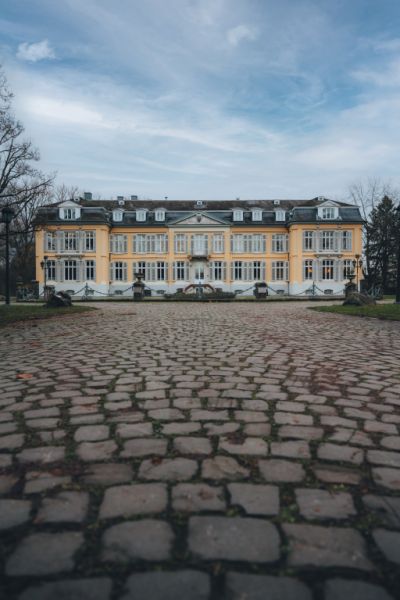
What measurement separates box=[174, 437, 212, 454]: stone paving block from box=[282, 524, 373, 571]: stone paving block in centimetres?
76

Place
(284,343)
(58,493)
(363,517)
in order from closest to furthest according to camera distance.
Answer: (363,517) < (58,493) < (284,343)

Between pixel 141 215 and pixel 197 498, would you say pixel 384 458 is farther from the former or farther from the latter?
pixel 141 215

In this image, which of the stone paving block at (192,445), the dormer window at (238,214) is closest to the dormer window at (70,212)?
the dormer window at (238,214)

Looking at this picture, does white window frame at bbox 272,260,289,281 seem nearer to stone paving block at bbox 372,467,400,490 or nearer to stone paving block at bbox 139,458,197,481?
stone paving block at bbox 372,467,400,490

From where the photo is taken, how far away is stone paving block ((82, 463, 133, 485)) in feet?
6.21

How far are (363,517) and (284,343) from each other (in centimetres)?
504

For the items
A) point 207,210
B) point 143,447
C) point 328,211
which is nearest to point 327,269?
point 328,211

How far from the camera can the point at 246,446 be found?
2297 mm

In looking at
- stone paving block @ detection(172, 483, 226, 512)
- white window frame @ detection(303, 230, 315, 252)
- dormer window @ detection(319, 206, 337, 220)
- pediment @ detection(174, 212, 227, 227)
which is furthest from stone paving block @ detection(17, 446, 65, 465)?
dormer window @ detection(319, 206, 337, 220)

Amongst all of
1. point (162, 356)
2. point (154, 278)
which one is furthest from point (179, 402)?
point (154, 278)

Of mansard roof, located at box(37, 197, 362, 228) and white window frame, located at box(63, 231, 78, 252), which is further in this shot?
white window frame, located at box(63, 231, 78, 252)

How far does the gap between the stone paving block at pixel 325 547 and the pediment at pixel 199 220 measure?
143ft

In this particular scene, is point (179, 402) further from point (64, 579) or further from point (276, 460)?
point (64, 579)

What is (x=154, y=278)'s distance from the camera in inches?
1791
